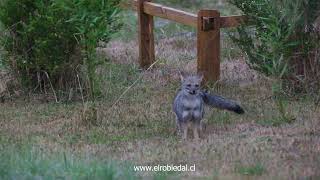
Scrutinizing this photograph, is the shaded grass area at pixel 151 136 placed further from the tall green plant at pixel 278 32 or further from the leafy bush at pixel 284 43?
the tall green plant at pixel 278 32

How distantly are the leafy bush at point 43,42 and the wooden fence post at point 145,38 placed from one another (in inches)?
110

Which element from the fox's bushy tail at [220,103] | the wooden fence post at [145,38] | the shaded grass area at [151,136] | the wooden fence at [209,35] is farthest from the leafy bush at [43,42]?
the wooden fence post at [145,38]

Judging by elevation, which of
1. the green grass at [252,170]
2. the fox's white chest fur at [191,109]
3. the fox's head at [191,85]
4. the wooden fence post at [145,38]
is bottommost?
the wooden fence post at [145,38]

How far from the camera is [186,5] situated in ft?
70.0

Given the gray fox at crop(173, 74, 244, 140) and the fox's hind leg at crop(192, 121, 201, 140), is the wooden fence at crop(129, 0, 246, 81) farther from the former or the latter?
the fox's hind leg at crop(192, 121, 201, 140)

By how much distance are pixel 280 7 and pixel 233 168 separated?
8.99 ft

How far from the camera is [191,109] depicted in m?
9.45

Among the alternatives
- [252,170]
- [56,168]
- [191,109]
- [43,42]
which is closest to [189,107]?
[191,109]

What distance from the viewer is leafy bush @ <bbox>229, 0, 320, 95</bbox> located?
32.2 feet

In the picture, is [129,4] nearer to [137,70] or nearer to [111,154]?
[137,70]

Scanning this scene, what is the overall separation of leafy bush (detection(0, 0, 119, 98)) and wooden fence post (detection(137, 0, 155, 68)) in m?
2.81

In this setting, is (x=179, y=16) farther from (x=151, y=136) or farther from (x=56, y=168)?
(x=56, y=168)

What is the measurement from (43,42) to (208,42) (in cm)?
251

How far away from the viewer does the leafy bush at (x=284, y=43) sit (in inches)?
387
